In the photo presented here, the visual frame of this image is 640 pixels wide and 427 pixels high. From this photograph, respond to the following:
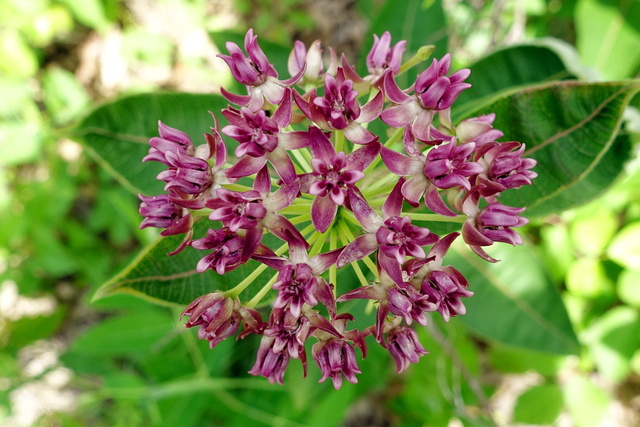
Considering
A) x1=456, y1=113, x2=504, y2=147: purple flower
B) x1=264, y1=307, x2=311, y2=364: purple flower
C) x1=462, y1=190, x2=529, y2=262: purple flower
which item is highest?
x1=456, y1=113, x2=504, y2=147: purple flower

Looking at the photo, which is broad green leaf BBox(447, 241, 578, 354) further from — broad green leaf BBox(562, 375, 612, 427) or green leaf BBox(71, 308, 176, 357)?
green leaf BBox(71, 308, 176, 357)

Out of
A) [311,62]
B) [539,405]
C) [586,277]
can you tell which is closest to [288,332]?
[311,62]

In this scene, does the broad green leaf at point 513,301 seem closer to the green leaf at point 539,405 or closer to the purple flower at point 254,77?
the purple flower at point 254,77

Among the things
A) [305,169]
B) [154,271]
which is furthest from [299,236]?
[154,271]

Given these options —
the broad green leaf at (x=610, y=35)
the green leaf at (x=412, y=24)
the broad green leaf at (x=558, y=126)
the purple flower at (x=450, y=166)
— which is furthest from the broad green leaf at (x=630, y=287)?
the purple flower at (x=450, y=166)

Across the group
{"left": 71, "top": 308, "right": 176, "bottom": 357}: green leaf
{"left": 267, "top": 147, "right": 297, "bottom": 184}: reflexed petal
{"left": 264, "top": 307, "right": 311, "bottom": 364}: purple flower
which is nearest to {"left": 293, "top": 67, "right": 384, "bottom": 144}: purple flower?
{"left": 267, "top": 147, "right": 297, "bottom": 184}: reflexed petal

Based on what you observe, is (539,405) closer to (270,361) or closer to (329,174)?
(270,361)
